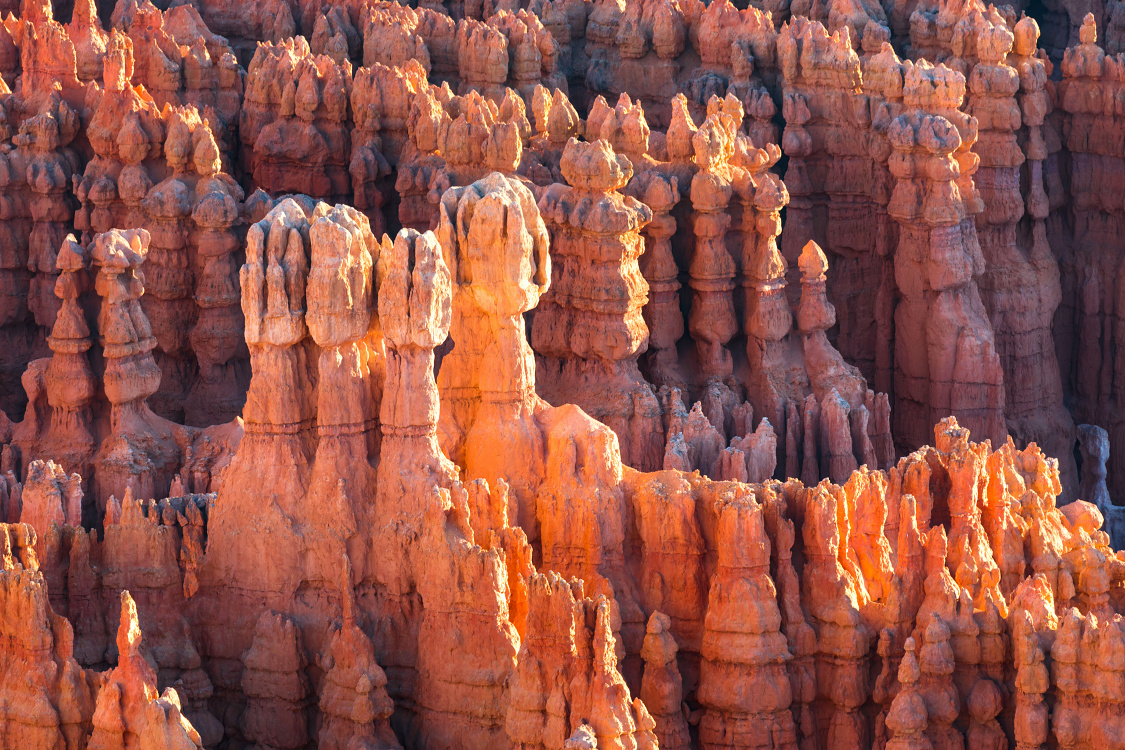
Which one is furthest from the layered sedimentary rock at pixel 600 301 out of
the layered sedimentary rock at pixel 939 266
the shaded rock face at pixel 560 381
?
the layered sedimentary rock at pixel 939 266

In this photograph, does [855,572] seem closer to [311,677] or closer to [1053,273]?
[311,677]

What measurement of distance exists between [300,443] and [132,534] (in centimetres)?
188

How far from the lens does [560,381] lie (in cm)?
2652

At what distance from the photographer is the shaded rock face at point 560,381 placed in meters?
20.1

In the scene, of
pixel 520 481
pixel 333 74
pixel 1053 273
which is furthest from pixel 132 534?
pixel 1053 273

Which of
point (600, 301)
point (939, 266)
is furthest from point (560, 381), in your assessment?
point (939, 266)

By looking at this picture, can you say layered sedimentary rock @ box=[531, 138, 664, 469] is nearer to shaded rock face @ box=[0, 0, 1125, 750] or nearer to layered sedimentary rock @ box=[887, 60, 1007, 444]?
shaded rock face @ box=[0, 0, 1125, 750]

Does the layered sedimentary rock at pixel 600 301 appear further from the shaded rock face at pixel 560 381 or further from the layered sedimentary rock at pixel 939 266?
the layered sedimentary rock at pixel 939 266

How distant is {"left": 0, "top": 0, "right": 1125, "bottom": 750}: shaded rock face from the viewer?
20.1m

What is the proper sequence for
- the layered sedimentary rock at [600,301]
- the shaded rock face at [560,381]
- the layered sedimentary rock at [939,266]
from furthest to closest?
the layered sedimentary rock at [939,266], the layered sedimentary rock at [600,301], the shaded rock face at [560,381]

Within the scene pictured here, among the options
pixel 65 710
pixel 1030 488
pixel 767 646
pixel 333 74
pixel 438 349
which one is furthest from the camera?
pixel 333 74

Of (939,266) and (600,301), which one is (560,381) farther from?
(939,266)

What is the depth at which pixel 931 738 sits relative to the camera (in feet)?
66.4

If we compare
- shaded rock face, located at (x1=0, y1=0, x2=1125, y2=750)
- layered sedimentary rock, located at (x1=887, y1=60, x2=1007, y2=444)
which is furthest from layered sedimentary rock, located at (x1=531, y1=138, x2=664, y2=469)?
layered sedimentary rock, located at (x1=887, y1=60, x2=1007, y2=444)
